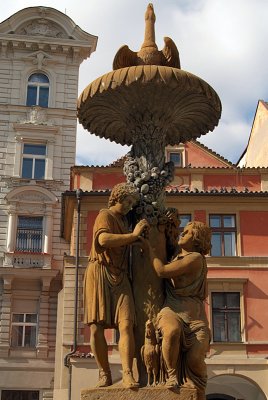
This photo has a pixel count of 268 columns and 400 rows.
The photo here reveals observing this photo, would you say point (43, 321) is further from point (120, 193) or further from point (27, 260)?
point (120, 193)

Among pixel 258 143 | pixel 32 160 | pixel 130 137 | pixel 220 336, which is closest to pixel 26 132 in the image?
pixel 32 160

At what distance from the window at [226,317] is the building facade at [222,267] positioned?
0.03 meters

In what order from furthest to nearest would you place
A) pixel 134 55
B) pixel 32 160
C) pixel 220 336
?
pixel 32 160, pixel 220 336, pixel 134 55

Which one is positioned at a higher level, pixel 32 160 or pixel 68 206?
pixel 32 160

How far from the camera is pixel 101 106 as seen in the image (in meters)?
7.93

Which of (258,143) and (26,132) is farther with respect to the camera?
(258,143)

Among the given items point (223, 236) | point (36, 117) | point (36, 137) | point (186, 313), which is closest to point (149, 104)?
point (186, 313)

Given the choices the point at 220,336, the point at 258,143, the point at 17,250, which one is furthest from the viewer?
the point at 258,143

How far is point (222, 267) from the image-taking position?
22.6m

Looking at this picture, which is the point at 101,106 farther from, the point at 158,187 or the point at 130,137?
the point at 158,187

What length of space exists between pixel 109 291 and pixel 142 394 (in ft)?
3.60

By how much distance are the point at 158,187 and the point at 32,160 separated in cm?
2298

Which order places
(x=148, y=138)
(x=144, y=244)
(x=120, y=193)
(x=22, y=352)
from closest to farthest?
1. (x=144, y=244)
2. (x=120, y=193)
3. (x=148, y=138)
4. (x=22, y=352)

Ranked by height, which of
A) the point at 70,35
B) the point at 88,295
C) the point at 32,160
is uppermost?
the point at 70,35
